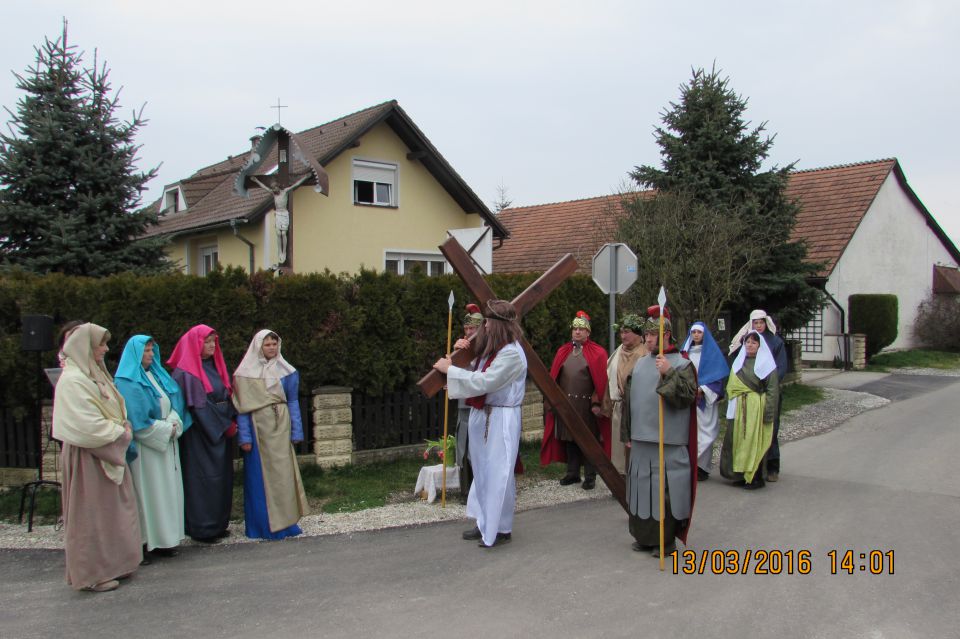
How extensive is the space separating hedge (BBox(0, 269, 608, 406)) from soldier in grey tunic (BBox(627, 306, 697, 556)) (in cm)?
418

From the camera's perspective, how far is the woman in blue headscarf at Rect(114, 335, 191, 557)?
5539 mm

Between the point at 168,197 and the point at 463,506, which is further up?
the point at 168,197

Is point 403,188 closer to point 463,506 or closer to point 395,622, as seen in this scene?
point 463,506

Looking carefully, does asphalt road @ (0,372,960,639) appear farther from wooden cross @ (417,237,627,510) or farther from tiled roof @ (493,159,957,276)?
tiled roof @ (493,159,957,276)

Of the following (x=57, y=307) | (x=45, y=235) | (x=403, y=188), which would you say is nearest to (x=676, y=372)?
(x=57, y=307)

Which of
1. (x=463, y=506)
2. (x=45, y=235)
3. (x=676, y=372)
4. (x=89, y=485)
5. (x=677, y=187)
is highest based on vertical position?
(x=677, y=187)

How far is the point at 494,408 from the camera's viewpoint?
6051mm

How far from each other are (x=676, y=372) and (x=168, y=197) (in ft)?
61.3

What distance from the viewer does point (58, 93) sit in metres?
10.5

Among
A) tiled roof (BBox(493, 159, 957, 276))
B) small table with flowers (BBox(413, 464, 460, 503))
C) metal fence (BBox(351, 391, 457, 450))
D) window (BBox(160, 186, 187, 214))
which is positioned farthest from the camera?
tiled roof (BBox(493, 159, 957, 276))

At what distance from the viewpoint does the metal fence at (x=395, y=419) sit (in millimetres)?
9117

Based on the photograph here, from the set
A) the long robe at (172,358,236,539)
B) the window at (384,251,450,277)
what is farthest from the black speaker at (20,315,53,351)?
the window at (384,251,450,277)

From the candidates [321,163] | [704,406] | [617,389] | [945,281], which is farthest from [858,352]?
[617,389]

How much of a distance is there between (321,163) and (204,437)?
9.77m
